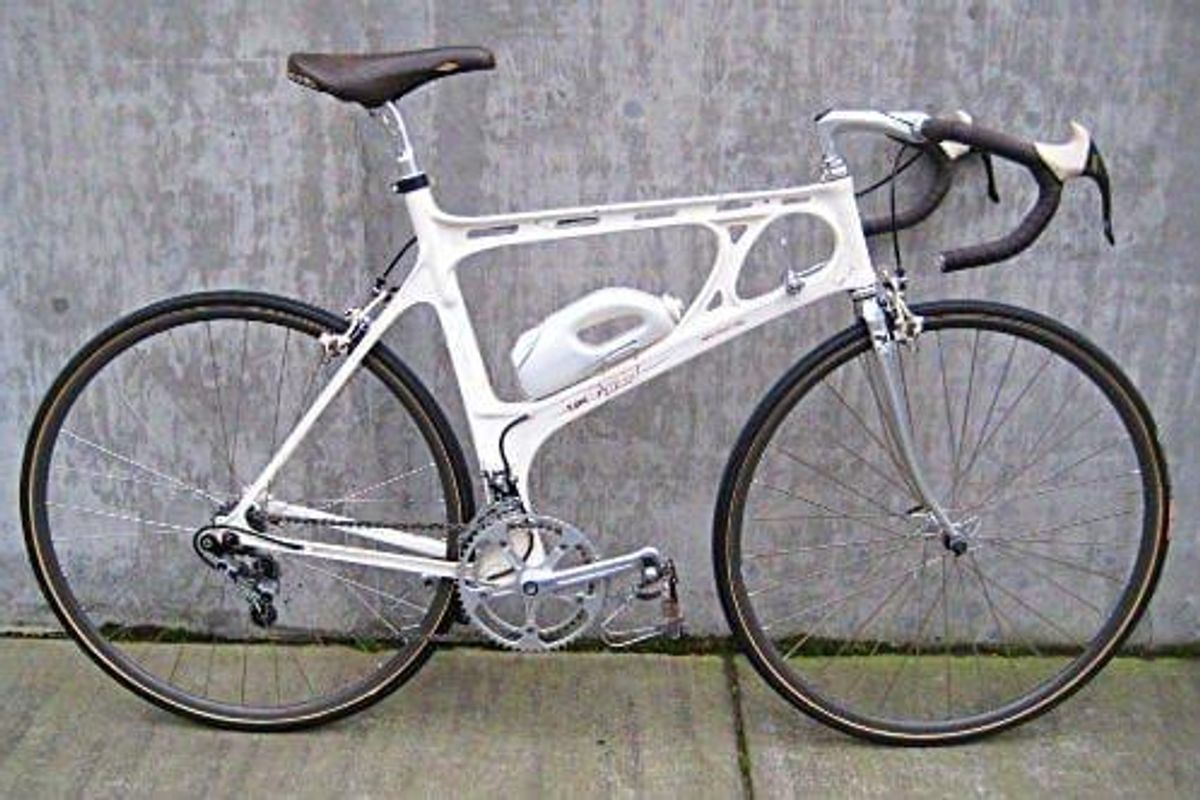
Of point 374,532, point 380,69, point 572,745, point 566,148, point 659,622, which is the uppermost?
point 380,69

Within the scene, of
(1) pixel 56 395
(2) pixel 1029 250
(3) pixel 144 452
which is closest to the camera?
(1) pixel 56 395

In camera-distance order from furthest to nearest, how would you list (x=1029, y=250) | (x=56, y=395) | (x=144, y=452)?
(x=144, y=452)
(x=1029, y=250)
(x=56, y=395)

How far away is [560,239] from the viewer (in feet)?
10.3

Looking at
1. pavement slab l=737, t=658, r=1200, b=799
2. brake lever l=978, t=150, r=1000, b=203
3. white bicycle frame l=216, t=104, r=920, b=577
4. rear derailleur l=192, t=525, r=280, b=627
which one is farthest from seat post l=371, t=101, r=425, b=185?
pavement slab l=737, t=658, r=1200, b=799

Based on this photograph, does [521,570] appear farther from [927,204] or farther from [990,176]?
[990,176]

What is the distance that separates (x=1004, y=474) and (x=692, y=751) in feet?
3.54

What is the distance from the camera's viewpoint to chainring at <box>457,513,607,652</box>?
3.21m

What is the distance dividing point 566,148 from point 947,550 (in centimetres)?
134

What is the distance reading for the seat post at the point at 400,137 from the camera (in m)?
3.02

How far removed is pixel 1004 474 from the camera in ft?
11.8

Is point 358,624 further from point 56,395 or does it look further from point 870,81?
point 870,81

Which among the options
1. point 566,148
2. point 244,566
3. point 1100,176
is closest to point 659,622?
point 244,566

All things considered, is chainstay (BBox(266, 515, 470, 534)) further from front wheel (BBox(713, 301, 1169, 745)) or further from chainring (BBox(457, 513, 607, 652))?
Result: front wheel (BBox(713, 301, 1169, 745))

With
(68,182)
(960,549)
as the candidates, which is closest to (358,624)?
(68,182)
